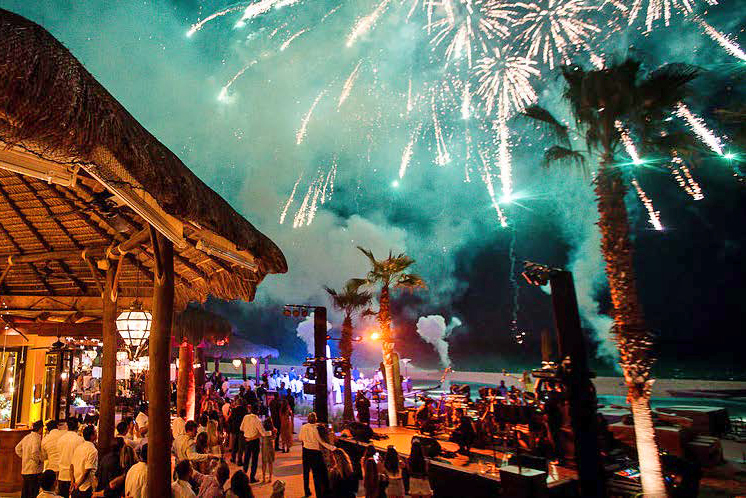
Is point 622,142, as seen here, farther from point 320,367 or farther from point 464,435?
point 320,367

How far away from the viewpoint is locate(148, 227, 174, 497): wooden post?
4715 millimetres

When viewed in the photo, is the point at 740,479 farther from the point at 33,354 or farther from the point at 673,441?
the point at 33,354

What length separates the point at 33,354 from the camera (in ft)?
36.3

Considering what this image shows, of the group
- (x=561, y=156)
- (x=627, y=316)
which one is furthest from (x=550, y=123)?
(x=627, y=316)

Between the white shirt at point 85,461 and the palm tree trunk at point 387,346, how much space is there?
10804 mm

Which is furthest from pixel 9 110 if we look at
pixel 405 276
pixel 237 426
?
pixel 405 276

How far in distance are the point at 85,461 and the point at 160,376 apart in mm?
2276

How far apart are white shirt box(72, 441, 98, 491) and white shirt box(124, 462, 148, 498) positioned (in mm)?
1482

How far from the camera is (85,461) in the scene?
19.5ft

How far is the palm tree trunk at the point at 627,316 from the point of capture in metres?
7.69

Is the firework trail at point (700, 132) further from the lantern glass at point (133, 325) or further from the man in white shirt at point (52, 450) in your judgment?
the man in white shirt at point (52, 450)

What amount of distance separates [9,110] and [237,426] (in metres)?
9.76

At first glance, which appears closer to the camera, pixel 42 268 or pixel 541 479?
pixel 541 479

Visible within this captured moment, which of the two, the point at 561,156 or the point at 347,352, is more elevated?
the point at 561,156
